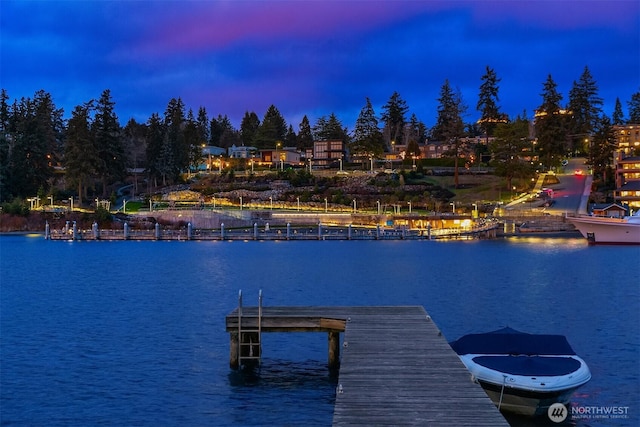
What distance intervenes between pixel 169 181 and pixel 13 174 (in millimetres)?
28412

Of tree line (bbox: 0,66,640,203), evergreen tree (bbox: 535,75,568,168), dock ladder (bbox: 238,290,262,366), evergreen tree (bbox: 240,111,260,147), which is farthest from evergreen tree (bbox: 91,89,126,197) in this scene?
dock ladder (bbox: 238,290,262,366)

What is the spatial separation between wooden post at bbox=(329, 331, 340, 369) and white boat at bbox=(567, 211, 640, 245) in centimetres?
6187

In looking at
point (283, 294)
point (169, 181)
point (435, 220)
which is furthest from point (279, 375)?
point (169, 181)

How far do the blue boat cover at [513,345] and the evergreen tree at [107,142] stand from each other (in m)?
100

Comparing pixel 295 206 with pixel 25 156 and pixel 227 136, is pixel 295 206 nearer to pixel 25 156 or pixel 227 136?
pixel 25 156

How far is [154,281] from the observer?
4891 centimetres

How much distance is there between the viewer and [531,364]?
18906 mm

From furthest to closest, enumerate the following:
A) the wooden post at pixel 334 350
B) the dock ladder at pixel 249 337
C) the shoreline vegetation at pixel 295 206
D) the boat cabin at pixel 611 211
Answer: the shoreline vegetation at pixel 295 206, the boat cabin at pixel 611 211, the wooden post at pixel 334 350, the dock ladder at pixel 249 337

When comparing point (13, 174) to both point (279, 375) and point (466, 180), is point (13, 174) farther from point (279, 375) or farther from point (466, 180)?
point (279, 375)

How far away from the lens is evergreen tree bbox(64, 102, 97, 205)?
356ft

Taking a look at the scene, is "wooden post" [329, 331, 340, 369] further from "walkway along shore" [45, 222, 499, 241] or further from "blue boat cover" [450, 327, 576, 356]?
"walkway along shore" [45, 222, 499, 241]

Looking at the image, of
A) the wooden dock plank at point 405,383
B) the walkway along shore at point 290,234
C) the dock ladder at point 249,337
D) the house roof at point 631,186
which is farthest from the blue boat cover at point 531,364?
the house roof at point 631,186

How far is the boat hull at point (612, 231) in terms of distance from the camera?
256 feet

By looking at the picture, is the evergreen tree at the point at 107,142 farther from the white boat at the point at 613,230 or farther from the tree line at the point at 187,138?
the white boat at the point at 613,230
